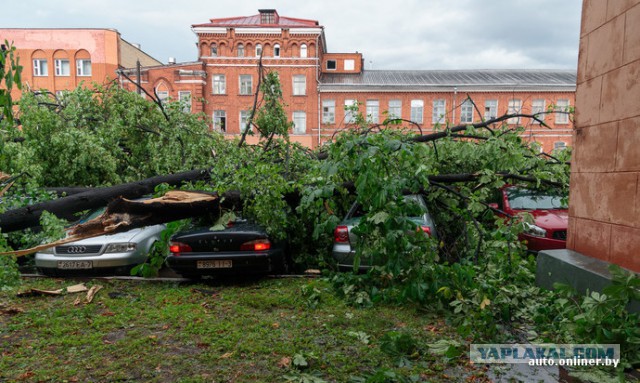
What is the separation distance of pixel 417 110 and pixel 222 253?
3230 cm

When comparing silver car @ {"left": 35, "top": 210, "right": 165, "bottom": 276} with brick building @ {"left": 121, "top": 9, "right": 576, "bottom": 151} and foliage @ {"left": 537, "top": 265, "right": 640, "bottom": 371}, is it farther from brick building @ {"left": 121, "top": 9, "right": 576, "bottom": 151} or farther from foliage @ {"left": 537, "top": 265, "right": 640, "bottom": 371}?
brick building @ {"left": 121, "top": 9, "right": 576, "bottom": 151}

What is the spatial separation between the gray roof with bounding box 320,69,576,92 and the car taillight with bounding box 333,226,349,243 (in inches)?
1200

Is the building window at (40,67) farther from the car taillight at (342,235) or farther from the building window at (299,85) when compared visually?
the car taillight at (342,235)

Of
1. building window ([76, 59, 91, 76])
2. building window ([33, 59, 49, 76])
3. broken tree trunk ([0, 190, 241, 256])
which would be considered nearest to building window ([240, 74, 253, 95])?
building window ([76, 59, 91, 76])

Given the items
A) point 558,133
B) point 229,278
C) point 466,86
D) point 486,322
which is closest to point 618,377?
point 486,322

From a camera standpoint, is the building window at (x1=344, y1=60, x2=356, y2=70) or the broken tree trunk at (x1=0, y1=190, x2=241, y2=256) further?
the building window at (x1=344, y1=60, x2=356, y2=70)

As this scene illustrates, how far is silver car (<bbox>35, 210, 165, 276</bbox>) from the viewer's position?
6.99 metres

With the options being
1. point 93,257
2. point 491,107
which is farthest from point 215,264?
point 491,107

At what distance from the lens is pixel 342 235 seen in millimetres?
6719

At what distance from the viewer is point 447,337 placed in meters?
4.11

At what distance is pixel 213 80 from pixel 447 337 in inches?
1435

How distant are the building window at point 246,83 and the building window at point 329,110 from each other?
7061 millimetres

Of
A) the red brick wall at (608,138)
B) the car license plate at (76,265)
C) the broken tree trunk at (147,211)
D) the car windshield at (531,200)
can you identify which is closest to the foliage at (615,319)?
the red brick wall at (608,138)

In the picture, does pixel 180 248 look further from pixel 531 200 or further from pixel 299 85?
pixel 299 85
